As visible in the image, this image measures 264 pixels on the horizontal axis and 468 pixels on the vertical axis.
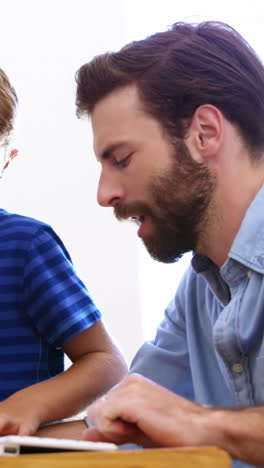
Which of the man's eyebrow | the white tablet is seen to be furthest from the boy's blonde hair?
the white tablet

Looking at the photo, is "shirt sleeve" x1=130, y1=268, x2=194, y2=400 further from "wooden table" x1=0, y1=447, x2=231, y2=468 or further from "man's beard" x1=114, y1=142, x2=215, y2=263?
"wooden table" x1=0, y1=447, x2=231, y2=468

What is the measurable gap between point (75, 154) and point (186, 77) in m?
1.15

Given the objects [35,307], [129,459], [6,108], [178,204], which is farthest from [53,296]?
[129,459]

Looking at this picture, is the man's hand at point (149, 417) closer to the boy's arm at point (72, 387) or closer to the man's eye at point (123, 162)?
the boy's arm at point (72, 387)

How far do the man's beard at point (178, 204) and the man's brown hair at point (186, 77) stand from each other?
54mm

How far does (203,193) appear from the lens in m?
1.05

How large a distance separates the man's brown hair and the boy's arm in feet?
1.19

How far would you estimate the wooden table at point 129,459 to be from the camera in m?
0.47

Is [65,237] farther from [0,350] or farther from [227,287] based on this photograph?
[227,287]

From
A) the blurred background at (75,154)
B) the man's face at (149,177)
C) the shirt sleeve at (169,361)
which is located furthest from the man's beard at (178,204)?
the blurred background at (75,154)

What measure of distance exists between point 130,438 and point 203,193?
448 millimetres

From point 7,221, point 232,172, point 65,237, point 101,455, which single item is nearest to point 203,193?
point 232,172

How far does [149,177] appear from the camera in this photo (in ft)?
3.42

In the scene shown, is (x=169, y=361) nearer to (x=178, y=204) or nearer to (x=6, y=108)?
(x=178, y=204)
